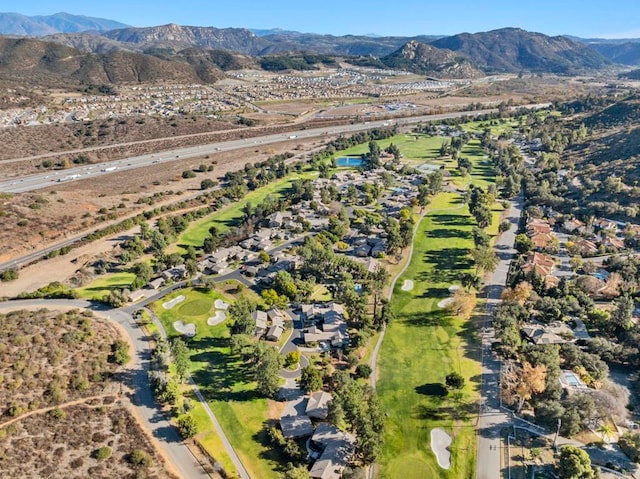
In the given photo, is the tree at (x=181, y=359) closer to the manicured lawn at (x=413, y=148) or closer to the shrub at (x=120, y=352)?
the shrub at (x=120, y=352)

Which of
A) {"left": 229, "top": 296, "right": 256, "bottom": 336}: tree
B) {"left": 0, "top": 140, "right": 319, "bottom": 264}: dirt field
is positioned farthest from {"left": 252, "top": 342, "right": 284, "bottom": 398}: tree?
{"left": 0, "top": 140, "right": 319, "bottom": 264}: dirt field

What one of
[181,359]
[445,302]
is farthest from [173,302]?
[445,302]

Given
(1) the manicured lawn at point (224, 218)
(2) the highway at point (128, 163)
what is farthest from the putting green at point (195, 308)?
(2) the highway at point (128, 163)

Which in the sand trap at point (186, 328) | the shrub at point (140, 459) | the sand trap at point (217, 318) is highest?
the sand trap at point (217, 318)

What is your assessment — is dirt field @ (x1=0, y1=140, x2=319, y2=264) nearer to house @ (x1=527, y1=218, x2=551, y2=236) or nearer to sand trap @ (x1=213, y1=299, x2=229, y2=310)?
sand trap @ (x1=213, y1=299, x2=229, y2=310)

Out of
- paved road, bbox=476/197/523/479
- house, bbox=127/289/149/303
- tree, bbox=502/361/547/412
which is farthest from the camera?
house, bbox=127/289/149/303

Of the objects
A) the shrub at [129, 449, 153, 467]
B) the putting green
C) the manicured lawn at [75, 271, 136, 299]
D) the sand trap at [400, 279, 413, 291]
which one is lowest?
the shrub at [129, 449, 153, 467]
